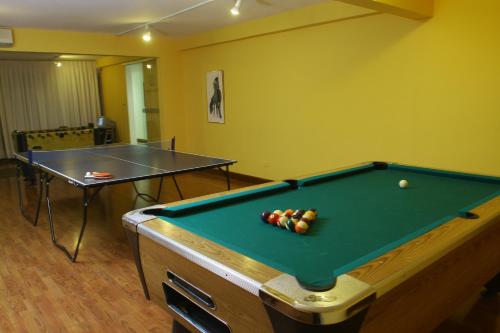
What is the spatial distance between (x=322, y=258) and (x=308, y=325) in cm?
34

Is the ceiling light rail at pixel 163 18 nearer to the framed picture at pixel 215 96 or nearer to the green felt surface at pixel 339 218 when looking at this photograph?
the framed picture at pixel 215 96

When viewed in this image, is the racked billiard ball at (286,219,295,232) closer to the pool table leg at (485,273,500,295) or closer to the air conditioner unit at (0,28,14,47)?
the pool table leg at (485,273,500,295)

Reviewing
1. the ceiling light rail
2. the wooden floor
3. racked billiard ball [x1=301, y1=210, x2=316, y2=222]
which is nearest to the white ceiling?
the ceiling light rail

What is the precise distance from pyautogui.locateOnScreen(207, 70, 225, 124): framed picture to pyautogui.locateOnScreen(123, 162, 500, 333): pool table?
3.97m

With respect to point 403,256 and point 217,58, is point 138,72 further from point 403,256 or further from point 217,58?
→ point 403,256

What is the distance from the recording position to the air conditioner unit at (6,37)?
495 centimetres

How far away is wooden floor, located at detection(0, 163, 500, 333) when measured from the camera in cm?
212

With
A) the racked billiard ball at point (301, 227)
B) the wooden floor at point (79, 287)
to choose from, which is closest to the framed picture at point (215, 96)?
the wooden floor at point (79, 287)

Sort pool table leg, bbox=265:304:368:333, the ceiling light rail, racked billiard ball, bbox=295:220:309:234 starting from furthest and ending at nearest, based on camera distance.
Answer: the ceiling light rail → racked billiard ball, bbox=295:220:309:234 → pool table leg, bbox=265:304:368:333

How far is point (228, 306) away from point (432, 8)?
3309mm

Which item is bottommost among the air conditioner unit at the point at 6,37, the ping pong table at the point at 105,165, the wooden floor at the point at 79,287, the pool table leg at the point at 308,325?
the wooden floor at the point at 79,287

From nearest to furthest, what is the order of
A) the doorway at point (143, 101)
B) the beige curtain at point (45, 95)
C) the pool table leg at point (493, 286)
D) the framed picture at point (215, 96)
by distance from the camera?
the pool table leg at point (493, 286) < the framed picture at point (215, 96) < the doorway at point (143, 101) < the beige curtain at point (45, 95)

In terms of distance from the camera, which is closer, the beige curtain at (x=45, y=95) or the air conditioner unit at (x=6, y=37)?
the air conditioner unit at (x=6, y=37)

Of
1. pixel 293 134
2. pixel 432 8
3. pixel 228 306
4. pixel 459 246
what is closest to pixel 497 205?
pixel 459 246
